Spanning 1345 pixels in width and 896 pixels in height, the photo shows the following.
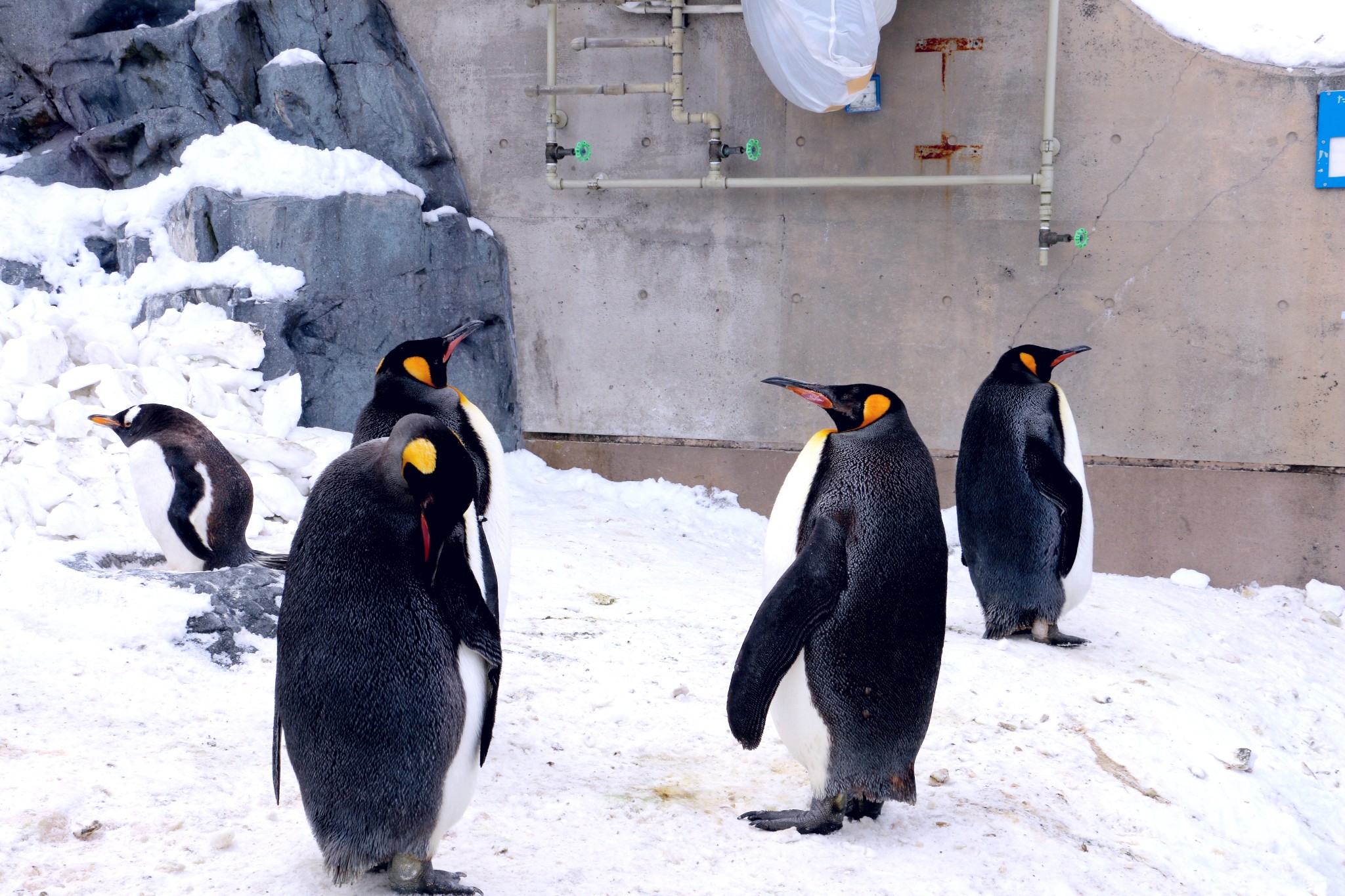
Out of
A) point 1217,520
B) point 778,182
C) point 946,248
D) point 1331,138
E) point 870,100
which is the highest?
point 870,100

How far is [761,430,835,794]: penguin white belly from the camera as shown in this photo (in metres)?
2.13

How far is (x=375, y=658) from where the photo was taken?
162cm

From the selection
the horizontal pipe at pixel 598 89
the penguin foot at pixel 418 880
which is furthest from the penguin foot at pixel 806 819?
the horizontal pipe at pixel 598 89

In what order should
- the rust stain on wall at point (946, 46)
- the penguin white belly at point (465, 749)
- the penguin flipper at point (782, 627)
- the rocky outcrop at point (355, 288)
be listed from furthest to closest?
1. the rocky outcrop at point (355, 288)
2. the rust stain on wall at point (946, 46)
3. the penguin flipper at point (782, 627)
4. the penguin white belly at point (465, 749)

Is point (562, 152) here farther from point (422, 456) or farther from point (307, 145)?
point (422, 456)

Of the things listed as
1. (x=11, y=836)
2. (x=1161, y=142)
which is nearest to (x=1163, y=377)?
(x=1161, y=142)

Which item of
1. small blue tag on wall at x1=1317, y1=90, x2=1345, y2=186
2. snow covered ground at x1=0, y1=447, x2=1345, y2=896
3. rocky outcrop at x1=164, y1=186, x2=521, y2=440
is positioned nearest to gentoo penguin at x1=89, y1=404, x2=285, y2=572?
snow covered ground at x1=0, y1=447, x2=1345, y2=896

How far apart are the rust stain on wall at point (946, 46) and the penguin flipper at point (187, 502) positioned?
364cm

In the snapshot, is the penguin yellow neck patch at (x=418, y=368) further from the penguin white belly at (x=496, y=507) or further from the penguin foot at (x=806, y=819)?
the penguin foot at (x=806, y=819)

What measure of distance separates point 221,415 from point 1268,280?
4647 millimetres

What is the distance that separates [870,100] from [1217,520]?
251 cm

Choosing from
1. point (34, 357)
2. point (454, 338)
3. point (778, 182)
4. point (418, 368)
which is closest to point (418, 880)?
point (418, 368)

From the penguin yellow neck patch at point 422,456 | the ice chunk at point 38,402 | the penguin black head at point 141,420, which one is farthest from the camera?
the ice chunk at point 38,402

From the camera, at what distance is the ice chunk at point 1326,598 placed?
475cm
